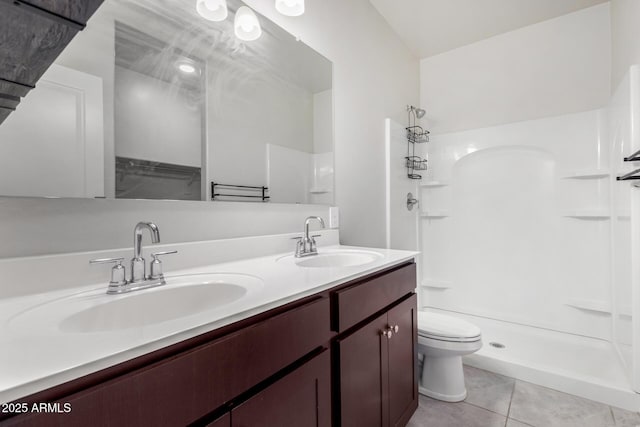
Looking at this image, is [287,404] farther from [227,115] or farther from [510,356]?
[510,356]

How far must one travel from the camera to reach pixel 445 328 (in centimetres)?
172

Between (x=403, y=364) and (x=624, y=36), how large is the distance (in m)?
2.39

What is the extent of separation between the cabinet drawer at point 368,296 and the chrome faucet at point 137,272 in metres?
0.52

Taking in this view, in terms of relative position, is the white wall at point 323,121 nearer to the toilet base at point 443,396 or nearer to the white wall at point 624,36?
the toilet base at point 443,396

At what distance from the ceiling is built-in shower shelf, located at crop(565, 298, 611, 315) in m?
2.21

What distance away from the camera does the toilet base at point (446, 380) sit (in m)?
1.71

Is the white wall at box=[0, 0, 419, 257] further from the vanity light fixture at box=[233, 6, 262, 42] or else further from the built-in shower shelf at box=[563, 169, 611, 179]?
the built-in shower shelf at box=[563, 169, 611, 179]

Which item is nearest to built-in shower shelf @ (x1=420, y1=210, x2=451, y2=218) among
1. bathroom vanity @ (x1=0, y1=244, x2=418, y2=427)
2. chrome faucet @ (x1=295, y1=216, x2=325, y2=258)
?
bathroom vanity @ (x1=0, y1=244, x2=418, y2=427)

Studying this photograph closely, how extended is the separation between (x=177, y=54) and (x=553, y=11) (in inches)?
109

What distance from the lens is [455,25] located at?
8.00 ft

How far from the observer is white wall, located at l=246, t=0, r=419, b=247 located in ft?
5.73

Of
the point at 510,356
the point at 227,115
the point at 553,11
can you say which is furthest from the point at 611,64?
the point at 227,115

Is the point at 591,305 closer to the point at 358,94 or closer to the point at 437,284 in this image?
the point at 437,284

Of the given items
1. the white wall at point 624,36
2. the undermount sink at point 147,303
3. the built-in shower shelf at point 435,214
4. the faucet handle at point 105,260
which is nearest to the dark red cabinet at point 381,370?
the undermount sink at point 147,303
